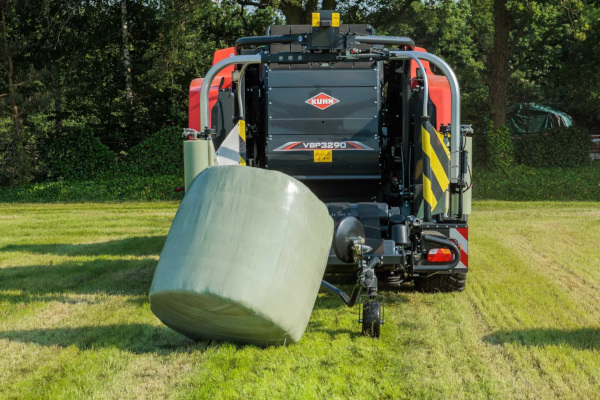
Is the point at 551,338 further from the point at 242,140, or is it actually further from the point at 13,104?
the point at 13,104

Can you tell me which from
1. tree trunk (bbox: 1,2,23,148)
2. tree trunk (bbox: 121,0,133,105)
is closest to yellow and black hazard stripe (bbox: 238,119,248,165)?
tree trunk (bbox: 1,2,23,148)

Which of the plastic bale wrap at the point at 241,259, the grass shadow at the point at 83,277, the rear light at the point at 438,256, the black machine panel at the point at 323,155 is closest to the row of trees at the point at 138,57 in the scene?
the grass shadow at the point at 83,277

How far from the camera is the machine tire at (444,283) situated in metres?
7.45

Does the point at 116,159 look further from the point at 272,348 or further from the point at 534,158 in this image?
the point at 272,348

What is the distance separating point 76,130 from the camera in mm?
22562

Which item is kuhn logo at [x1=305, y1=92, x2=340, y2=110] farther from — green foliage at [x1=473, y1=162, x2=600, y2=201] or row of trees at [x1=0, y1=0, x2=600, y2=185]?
row of trees at [x1=0, y1=0, x2=600, y2=185]

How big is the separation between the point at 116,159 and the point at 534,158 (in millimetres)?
12909

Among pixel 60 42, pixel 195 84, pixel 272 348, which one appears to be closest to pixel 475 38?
pixel 60 42

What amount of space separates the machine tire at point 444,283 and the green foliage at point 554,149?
1741 centimetres

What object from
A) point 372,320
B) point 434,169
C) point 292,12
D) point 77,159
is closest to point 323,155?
point 434,169

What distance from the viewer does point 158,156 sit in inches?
877

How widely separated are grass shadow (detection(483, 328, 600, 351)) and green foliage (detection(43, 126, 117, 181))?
18037 millimetres

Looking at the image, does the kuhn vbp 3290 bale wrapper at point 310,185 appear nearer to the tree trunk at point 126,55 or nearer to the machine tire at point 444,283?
the machine tire at point 444,283

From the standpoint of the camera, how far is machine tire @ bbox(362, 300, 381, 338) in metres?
5.62
